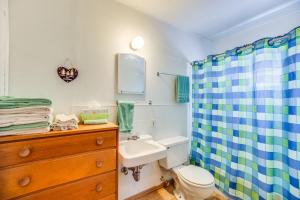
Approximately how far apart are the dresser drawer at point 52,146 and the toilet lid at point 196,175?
1.04 meters

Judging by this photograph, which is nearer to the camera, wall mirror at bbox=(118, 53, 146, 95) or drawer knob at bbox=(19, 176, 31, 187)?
drawer knob at bbox=(19, 176, 31, 187)

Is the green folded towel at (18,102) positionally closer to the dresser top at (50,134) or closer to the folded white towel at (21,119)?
the folded white towel at (21,119)

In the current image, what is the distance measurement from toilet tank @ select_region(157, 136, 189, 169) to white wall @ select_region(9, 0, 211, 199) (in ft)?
0.45

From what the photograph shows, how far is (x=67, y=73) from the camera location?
1.40 metres

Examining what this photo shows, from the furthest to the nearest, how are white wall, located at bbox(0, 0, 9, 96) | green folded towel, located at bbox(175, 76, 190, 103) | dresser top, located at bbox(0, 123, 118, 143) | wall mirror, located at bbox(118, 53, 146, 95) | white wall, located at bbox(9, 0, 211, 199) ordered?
green folded towel, located at bbox(175, 76, 190, 103) < wall mirror, located at bbox(118, 53, 146, 95) < white wall, located at bbox(9, 0, 211, 199) < white wall, located at bbox(0, 0, 9, 96) < dresser top, located at bbox(0, 123, 118, 143)

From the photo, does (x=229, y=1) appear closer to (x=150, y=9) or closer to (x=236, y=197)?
(x=150, y=9)

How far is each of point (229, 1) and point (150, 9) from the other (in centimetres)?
92

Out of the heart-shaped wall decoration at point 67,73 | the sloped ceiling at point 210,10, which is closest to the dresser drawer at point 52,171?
the heart-shaped wall decoration at point 67,73

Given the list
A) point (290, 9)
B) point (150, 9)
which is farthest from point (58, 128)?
point (290, 9)

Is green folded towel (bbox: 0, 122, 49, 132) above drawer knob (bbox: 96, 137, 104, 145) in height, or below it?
above

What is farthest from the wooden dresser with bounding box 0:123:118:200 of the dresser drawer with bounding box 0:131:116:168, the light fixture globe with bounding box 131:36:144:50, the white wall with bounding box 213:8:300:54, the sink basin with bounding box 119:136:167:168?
the white wall with bounding box 213:8:300:54

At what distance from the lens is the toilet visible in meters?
1.62

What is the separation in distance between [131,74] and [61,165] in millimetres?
1153

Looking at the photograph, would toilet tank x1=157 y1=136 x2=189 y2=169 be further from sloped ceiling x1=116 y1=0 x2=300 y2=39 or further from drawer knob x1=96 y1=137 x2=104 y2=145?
sloped ceiling x1=116 y1=0 x2=300 y2=39
